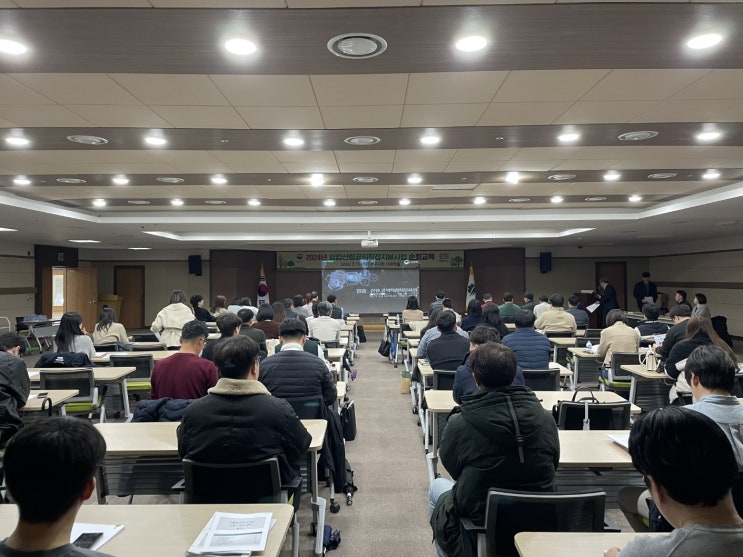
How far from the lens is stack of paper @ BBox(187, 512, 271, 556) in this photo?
154 centimetres

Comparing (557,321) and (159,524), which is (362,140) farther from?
(557,321)

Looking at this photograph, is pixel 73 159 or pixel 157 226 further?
pixel 157 226

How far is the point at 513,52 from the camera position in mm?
2883

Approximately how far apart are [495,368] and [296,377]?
1.52 metres

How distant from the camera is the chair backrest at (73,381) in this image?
441 cm

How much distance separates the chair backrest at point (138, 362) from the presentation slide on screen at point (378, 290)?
1114 cm

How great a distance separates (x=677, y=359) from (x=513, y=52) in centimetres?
297

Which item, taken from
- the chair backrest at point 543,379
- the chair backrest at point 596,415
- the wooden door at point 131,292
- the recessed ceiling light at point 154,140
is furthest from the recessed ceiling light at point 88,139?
the wooden door at point 131,292

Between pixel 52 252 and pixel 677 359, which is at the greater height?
pixel 52 252

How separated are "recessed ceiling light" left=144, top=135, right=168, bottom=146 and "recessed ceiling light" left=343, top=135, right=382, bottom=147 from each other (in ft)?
5.84

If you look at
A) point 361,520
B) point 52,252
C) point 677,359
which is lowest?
point 361,520

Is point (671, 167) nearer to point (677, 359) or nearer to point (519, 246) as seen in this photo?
point (677, 359)

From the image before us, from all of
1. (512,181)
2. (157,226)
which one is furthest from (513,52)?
(157,226)

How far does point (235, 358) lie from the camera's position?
90.0 inches
